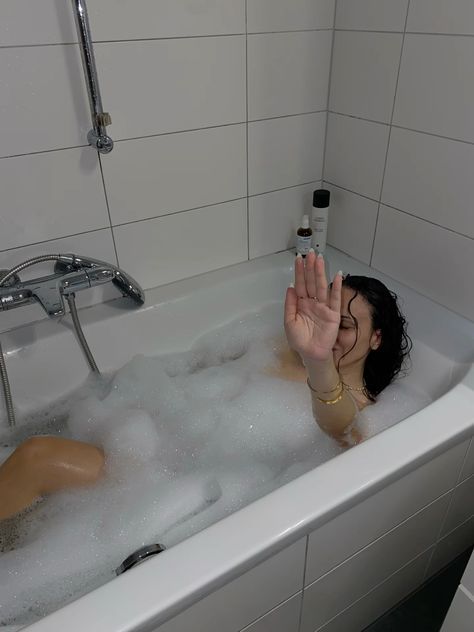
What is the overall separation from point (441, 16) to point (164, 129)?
666 millimetres

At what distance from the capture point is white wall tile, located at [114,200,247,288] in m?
1.36

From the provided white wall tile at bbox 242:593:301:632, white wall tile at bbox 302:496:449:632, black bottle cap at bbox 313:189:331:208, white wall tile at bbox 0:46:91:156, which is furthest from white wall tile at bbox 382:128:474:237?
white wall tile at bbox 242:593:301:632

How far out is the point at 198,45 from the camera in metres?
1.21

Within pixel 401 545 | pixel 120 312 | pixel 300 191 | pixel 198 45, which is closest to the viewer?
pixel 401 545

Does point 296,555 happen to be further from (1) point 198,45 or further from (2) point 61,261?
(1) point 198,45

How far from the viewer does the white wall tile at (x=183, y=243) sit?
136 centimetres

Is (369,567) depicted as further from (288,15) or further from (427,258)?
(288,15)

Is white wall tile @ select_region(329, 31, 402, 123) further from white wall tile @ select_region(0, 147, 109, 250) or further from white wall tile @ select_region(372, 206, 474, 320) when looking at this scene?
white wall tile @ select_region(0, 147, 109, 250)

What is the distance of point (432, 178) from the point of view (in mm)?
1257

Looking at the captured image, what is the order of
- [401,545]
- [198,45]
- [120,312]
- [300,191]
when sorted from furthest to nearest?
[300,191] < [120,312] < [198,45] < [401,545]

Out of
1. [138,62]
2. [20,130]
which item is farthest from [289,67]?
[20,130]

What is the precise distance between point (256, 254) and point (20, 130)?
0.76 metres

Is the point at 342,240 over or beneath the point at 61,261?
beneath

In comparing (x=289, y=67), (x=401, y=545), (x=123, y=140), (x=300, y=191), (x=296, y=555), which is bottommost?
(x=401, y=545)
